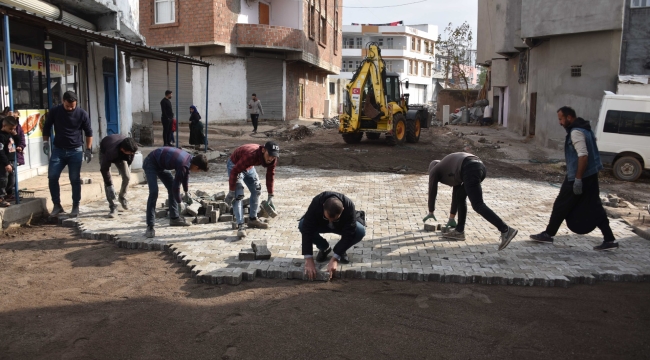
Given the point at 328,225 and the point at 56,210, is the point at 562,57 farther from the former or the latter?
the point at 56,210

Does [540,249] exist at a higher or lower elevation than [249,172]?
lower

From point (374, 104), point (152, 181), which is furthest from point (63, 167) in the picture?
point (374, 104)

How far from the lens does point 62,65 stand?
1260 centimetres

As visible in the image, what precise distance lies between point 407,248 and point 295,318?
2.53 m

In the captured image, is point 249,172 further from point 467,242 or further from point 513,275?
point 513,275

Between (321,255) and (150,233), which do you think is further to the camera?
(150,233)

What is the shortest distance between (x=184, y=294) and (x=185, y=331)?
92 cm

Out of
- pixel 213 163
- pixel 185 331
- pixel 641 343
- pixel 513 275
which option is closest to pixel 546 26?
pixel 213 163

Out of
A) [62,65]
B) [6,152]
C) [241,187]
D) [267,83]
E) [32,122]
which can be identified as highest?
[267,83]

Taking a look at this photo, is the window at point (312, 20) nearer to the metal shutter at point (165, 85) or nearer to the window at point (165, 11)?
the metal shutter at point (165, 85)

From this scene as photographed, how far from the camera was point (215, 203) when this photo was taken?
8234mm

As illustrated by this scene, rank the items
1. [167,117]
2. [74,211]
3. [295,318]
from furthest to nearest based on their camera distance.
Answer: [167,117] < [74,211] < [295,318]

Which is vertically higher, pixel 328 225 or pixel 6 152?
pixel 6 152

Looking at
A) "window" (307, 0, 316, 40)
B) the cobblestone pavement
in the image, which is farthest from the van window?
"window" (307, 0, 316, 40)
